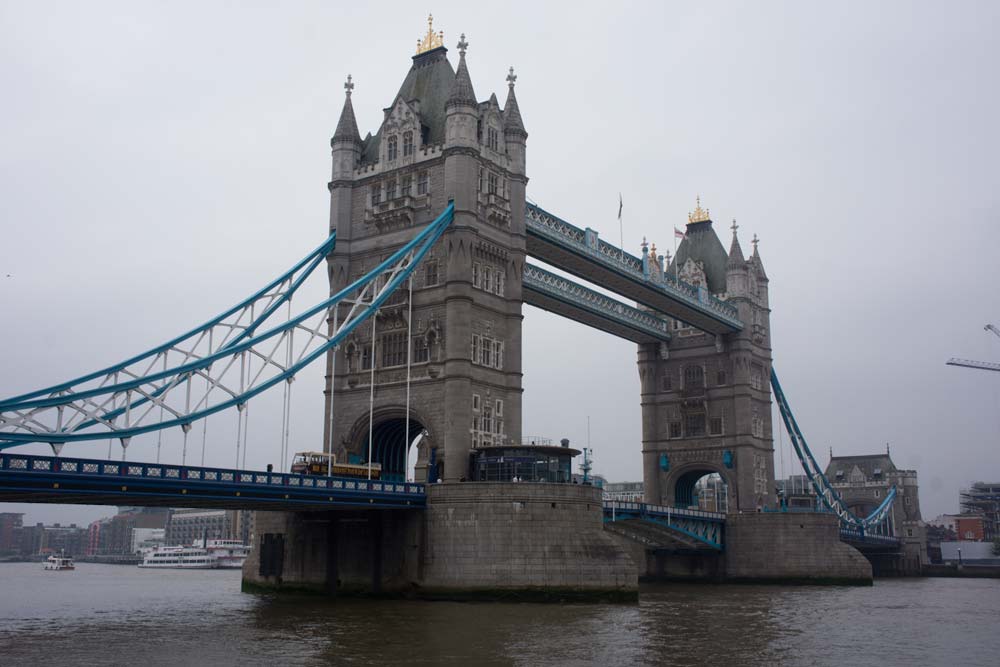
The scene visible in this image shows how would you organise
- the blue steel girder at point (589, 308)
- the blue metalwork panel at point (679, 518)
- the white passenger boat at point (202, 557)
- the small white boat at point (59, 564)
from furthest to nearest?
1. the white passenger boat at point (202, 557)
2. the small white boat at point (59, 564)
3. the blue steel girder at point (589, 308)
4. the blue metalwork panel at point (679, 518)

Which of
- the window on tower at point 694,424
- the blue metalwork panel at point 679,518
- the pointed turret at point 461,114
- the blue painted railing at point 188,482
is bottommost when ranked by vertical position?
the blue metalwork panel at point 679,518

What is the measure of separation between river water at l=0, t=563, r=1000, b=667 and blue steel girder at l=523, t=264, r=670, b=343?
24.7m

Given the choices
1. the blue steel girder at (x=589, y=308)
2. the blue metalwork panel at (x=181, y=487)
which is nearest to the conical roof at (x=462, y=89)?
the blue steel girder at (x=589, y=308)

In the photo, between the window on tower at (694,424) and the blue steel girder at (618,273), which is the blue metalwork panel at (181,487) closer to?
the blue steel girder at (618,273)

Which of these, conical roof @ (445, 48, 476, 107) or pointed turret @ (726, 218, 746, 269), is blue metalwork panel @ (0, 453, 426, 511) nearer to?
conical roof @ (445, 48, 476, 107)

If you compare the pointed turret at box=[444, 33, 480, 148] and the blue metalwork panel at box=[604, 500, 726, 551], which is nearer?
the pointed turret at box=[444, 33, 480, 148]

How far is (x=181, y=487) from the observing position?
47625mm

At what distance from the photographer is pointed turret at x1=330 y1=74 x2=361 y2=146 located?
72.3 meters

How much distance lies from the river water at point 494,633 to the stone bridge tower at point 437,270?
12.9 m

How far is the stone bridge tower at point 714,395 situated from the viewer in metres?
99.8

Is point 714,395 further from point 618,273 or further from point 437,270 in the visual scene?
point 437,270

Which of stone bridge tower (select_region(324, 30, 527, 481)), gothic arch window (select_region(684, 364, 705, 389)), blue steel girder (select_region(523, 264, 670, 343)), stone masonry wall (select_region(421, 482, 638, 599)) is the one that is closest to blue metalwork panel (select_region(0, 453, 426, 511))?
stone masonry wall (select_region(421, 482, 638, 599))

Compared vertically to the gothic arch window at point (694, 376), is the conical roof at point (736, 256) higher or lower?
higher

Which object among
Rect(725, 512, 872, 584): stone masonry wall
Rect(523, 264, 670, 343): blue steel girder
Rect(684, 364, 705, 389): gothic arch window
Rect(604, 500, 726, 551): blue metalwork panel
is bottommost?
Rect(725, 512, 872, 584): stone masonry wall
